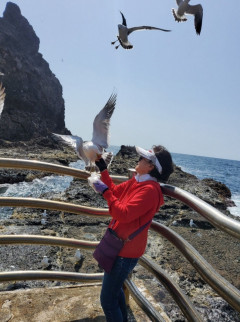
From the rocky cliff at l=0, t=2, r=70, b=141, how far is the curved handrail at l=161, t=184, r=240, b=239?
4794 cm

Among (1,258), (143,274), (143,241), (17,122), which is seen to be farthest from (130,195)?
(17,122)

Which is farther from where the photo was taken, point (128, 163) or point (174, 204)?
point (128, 163)

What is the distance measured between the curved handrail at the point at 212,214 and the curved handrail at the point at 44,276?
1.20 meters

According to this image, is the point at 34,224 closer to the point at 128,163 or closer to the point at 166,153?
the point at 166,153

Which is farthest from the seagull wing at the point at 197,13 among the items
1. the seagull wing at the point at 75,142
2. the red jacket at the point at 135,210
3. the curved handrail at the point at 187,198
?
the red jacket at the point at 135,210

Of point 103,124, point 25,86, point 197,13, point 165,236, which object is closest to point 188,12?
point 197,13

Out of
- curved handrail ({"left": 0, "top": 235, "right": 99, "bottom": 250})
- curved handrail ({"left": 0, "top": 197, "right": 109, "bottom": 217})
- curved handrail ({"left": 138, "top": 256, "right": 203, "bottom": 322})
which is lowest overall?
curved handrail ({"left": 0, "top": 235, "right": 99, "bottom": 250})

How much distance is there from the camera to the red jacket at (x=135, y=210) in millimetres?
1787

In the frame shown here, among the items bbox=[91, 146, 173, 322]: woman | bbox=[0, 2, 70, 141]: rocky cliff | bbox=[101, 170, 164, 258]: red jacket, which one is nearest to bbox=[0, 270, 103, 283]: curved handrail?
bbox=[91, 146, 173, 322]: woman

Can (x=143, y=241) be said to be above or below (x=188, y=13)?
below

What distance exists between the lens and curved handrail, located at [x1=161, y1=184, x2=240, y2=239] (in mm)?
1112

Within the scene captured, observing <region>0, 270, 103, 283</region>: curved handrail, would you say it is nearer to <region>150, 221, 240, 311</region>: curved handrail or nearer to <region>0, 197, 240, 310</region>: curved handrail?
<region>0, 197, 240, 310</region>: curved handrail

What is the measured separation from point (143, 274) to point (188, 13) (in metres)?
5.67

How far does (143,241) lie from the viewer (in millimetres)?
1955
